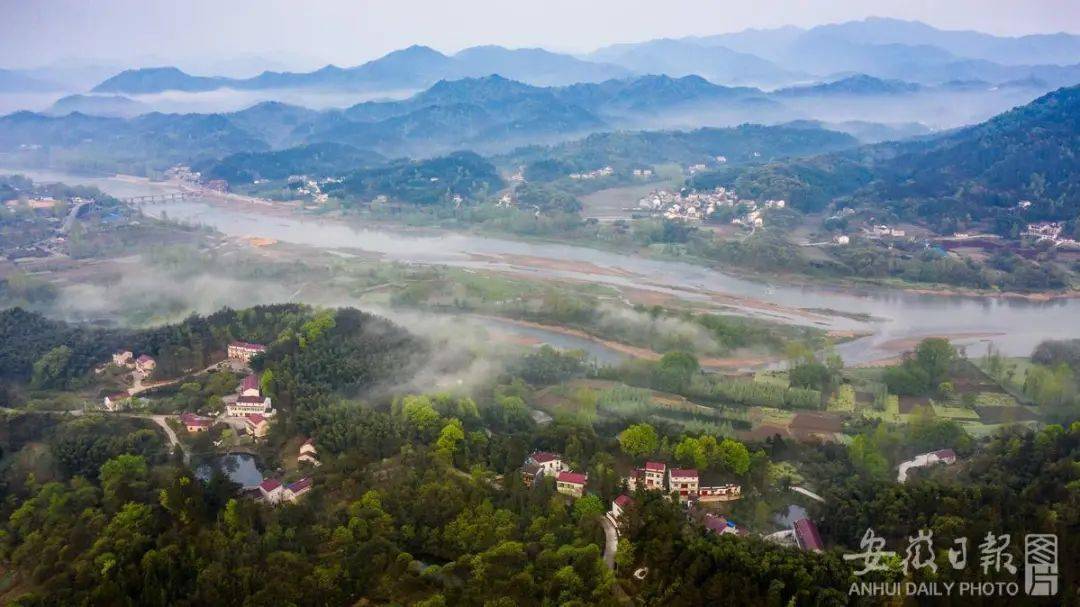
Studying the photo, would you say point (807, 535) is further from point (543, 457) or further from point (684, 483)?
point (543, 457)

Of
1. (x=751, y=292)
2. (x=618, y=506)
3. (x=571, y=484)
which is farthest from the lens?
(x=751, y=292)

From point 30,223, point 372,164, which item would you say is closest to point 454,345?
point 30,223

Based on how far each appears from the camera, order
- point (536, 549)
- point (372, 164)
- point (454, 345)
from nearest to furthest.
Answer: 1. point (536, 549)
2. point (454, 345)
3. point (372, 164)

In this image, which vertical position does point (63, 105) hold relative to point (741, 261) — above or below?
above

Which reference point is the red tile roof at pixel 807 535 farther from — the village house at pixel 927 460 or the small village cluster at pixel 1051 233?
the small village cluster at pixel 1051 233

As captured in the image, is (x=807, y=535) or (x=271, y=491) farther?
(x=271, y=491)

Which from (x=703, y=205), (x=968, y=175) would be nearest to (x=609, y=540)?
(x=703, y=205)

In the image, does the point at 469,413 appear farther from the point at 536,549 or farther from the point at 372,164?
the point at 372,164
